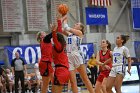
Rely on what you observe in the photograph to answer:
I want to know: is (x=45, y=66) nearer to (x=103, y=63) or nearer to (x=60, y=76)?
(x=103, y=63)

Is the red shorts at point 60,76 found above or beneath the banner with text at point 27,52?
above

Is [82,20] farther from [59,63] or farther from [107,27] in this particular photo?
[59,63]

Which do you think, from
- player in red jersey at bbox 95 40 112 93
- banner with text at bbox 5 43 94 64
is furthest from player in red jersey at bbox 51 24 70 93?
banner with text at bbox 5 43 94 64

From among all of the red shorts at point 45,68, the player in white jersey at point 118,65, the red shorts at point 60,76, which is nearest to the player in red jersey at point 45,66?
the red shorts at point 45,68

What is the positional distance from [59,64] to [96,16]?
1945cm

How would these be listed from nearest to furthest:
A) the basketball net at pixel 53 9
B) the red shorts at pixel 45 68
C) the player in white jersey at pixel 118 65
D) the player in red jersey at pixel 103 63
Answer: the red shorts at pixel 45 68
the player in white jersey at pixel 118 65
the player in red jersey at pixel 103 63
the basketball net at pixel 53 9

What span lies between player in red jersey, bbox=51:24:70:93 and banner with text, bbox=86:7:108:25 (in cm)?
1900

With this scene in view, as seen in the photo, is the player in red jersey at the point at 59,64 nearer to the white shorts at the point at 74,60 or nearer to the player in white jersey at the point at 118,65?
the white shorts at the point at 74,60

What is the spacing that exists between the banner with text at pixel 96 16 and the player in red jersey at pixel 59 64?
19.0 metres

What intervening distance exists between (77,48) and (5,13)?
44.8 feet

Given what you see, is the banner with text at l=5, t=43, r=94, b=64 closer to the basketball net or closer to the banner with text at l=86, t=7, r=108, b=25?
the basketball net

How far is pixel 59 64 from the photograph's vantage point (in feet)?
21.7

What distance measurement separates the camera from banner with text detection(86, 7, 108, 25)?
84.1ft

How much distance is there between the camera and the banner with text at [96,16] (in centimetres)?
2564
